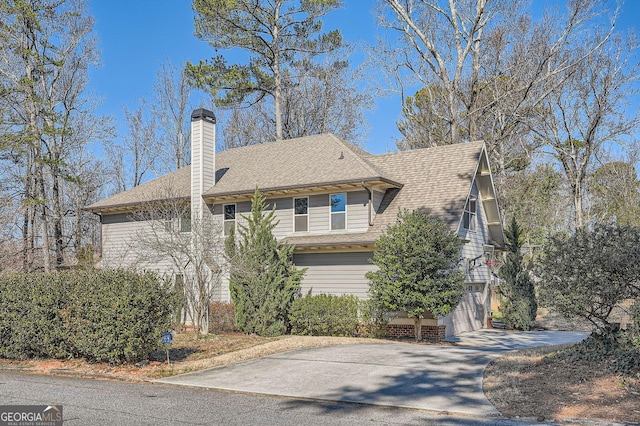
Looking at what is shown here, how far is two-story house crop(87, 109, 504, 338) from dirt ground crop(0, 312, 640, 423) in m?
4.14

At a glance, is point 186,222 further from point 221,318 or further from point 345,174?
point 345,174

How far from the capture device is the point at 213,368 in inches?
518

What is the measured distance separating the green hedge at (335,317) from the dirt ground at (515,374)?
5.57 ft

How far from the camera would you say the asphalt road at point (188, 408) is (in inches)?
329

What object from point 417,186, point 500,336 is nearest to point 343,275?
point 417,186

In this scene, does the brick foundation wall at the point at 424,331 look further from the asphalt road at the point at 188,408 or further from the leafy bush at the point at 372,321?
the asphalt road at the point at 188,408

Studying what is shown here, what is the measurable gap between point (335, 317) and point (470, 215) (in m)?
7.12

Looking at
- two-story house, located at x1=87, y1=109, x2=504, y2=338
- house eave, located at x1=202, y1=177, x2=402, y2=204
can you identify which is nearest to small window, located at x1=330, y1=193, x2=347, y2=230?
two-story house, located at x1=87, y1=109, x2=504, y2=338

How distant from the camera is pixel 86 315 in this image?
13.3 meters

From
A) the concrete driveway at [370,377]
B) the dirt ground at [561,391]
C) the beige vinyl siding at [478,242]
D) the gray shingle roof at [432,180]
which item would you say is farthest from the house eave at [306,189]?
the dirt ground at [561,391]

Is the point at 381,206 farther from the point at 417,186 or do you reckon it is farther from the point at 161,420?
the point at 161,420

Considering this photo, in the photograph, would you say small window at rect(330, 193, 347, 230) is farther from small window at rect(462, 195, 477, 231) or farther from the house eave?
small window at rect(462, 195, 477, 231)

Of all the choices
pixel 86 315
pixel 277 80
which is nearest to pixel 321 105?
pixel 277 80

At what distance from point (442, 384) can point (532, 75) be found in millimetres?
23031
